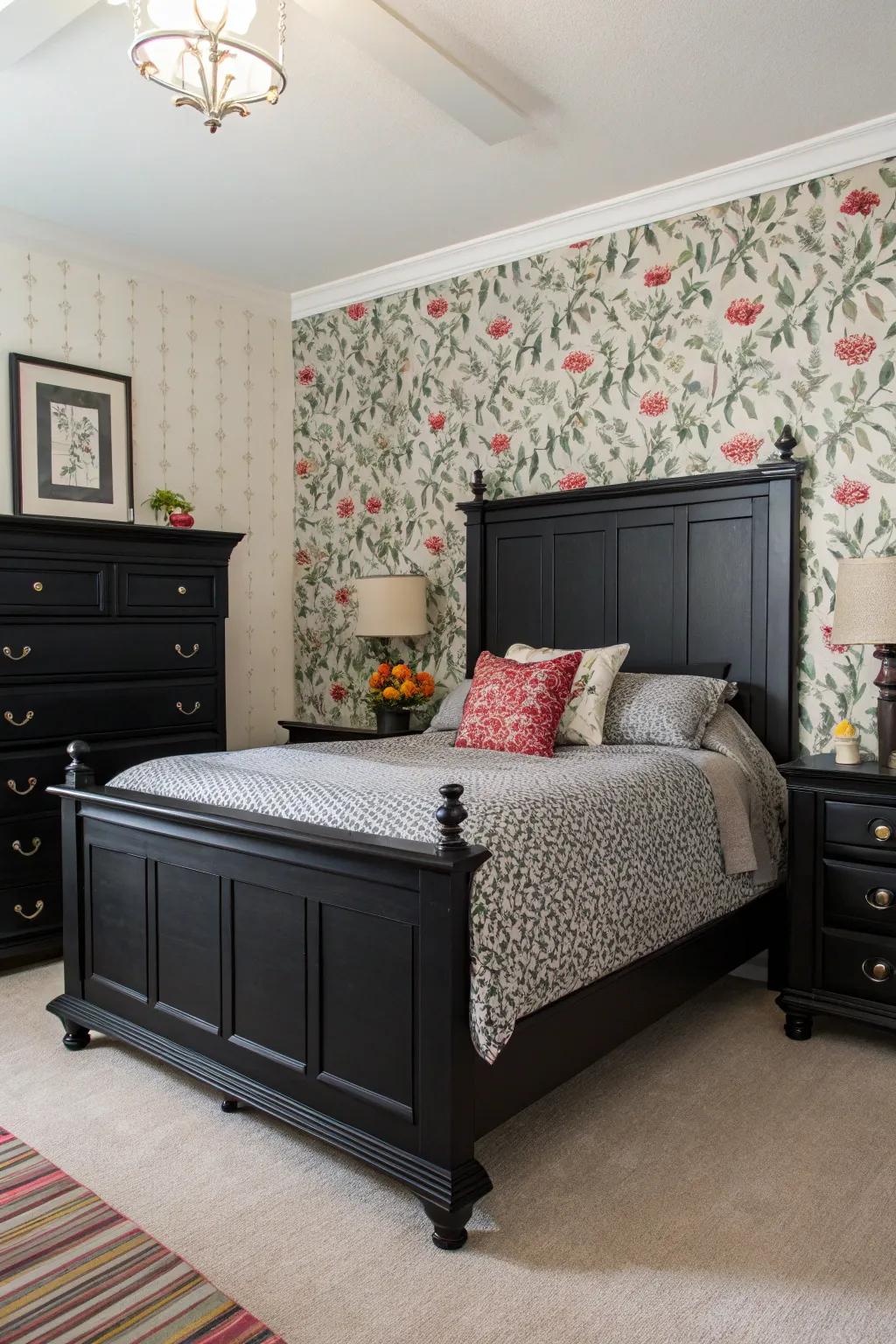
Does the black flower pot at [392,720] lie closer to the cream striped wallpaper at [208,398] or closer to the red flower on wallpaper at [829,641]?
the cream striped wallpaper at [208,398]

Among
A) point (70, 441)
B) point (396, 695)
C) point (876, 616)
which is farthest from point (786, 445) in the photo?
point (70, 441)

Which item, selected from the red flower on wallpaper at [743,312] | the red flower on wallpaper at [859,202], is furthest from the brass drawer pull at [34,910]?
the red flower on wallpaper at [859,202]

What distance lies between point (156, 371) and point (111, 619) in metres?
1.34

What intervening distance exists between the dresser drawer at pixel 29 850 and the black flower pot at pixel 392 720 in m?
1.32

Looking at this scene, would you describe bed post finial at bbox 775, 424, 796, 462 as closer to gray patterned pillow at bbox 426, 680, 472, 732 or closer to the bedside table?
the bedside table

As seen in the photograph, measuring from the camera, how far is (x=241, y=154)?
10.8 ft

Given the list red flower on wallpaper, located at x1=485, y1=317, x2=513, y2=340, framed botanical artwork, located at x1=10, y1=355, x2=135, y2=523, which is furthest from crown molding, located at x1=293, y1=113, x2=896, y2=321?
framed botanical artwork, located at x1=10, y1=355, x2=135, y2=523

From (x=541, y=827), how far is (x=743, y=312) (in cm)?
228

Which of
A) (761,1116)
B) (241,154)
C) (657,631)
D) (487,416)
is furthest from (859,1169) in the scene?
(241,154)

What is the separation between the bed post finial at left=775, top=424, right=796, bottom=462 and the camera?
10.8ft

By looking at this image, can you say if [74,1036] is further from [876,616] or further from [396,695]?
[876,616]

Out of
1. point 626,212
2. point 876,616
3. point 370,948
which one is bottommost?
point 370,948

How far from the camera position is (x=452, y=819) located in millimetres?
1828

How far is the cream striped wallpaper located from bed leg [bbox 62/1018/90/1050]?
207 cm
